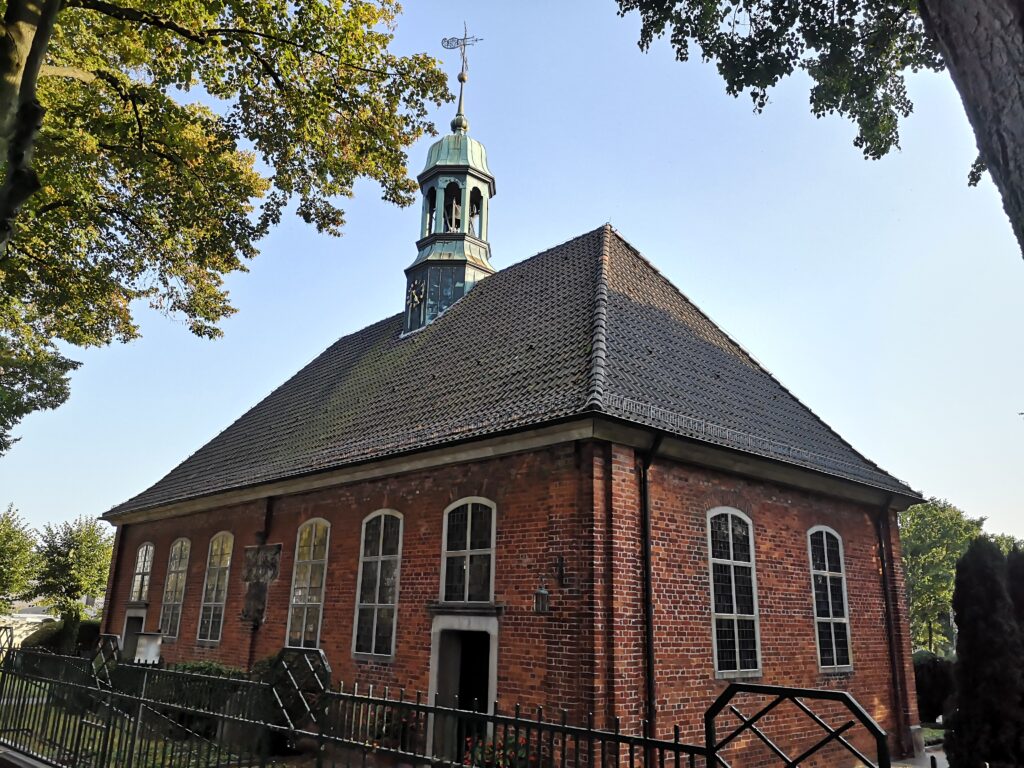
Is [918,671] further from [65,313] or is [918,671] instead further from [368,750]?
[65,313]

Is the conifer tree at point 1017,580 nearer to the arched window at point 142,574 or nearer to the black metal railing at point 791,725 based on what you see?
the black metal railing at point 791,725

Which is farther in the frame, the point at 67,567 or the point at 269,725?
the point at 67,567

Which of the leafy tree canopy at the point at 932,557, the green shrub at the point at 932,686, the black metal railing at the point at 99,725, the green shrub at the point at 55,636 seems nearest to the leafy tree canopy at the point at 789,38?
the black metal railing at the point at 99,725

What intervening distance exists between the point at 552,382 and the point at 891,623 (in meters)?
8.21

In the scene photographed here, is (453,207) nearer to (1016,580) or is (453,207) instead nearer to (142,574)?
(142,574)

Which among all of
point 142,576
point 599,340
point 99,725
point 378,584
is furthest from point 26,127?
point 142,576

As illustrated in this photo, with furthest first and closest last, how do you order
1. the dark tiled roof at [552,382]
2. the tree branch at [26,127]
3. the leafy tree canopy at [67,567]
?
the leafy tree canopy at [67,567] < the dark tiled roof at [552,382] < the tree branch at [26,127]

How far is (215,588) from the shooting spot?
51.4 ft

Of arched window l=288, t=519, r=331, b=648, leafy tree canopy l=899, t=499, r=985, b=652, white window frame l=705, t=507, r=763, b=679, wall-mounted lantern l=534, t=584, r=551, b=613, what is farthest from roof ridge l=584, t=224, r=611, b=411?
leafy tree canopy l=899, t=499, r=985, b=652

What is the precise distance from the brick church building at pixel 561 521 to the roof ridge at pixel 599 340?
0.05m

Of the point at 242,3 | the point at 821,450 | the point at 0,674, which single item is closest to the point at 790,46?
the point at 242,3

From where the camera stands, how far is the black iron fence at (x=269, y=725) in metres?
5.55

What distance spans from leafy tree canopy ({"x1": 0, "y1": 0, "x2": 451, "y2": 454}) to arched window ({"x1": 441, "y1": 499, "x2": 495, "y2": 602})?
499cm

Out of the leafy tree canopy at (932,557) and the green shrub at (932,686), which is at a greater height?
the leafy tree canopy at (932,557)
